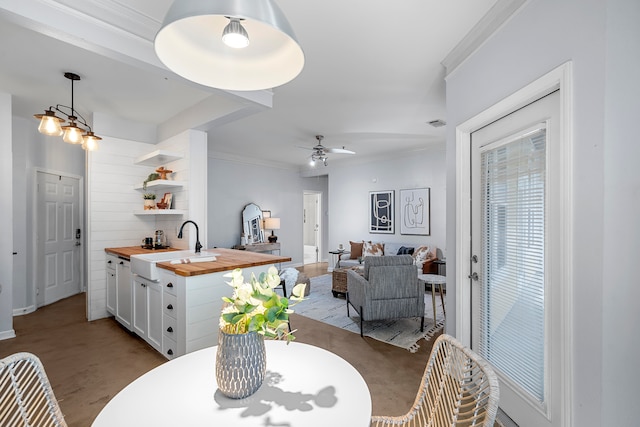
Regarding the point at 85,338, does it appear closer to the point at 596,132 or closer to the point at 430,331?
the point at 430,331

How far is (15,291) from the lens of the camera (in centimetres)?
376

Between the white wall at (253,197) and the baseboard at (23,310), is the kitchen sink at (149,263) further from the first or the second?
the white wall at (253,197)

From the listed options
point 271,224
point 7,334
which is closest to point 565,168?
point 7,334

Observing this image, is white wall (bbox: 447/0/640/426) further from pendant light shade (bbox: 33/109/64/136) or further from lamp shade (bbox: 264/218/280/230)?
lamp shade (bbox: 264/218/280/230)

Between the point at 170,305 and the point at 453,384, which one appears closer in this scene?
the point at 453,384

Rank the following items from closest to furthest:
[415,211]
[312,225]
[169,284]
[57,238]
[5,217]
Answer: [169,284] → [5,217] → [57,238] → [415,211] → [312,225]

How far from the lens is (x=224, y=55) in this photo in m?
1.10

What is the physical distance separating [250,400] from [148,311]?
233 cm

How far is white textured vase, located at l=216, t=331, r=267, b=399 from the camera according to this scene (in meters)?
0.91

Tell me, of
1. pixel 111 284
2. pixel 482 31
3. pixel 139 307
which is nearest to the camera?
pixel 482 31

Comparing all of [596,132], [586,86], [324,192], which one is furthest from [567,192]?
[324,192]

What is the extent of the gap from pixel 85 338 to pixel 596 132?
446cm

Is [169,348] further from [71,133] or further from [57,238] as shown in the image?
[57,238]

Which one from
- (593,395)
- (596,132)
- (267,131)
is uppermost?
(267,131)
